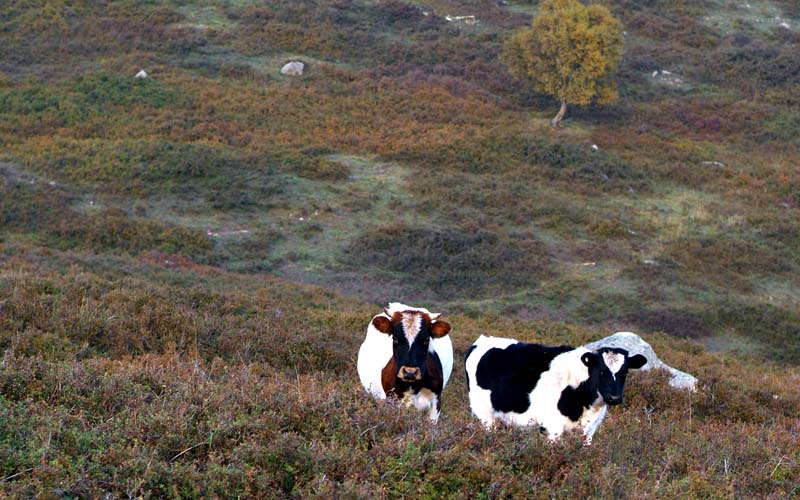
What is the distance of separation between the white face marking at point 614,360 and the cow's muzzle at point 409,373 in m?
1.95

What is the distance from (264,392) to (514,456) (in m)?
2.13

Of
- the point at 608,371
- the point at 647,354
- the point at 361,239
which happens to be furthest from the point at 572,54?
the point at 608,371

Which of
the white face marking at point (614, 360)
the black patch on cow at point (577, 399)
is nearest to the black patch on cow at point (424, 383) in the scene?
the black patch on cow at point (577, 399)

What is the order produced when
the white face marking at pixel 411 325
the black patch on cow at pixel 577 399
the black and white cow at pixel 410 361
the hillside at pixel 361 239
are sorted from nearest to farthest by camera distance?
the hillside at pixel 361 239 < the black and white cow at pixel 410 361 < the white face marking at pixel 411 325 < the black patch on cow at pixel 577 399

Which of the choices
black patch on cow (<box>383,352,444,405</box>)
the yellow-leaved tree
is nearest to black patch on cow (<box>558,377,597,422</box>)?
black patch on cow (<box>383,352,444,405</box>)

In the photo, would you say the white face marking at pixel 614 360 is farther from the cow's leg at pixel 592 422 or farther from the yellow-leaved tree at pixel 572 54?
the yellow-leaved tree at pixel 572 54

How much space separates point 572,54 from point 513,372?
34.4 m

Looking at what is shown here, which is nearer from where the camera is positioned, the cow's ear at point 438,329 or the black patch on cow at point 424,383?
the black patch on cow at point 424,383

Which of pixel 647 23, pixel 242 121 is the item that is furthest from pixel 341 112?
pixel 647 23

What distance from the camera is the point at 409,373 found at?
875cm

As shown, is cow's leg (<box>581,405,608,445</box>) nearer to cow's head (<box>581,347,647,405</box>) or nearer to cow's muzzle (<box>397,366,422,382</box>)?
cow's head (<box>581,347,647,405</box>)

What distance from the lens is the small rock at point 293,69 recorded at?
4378 cm

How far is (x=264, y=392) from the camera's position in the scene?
7.56m

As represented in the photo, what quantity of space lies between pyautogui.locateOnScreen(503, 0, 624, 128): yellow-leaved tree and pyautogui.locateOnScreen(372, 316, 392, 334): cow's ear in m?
33.4
